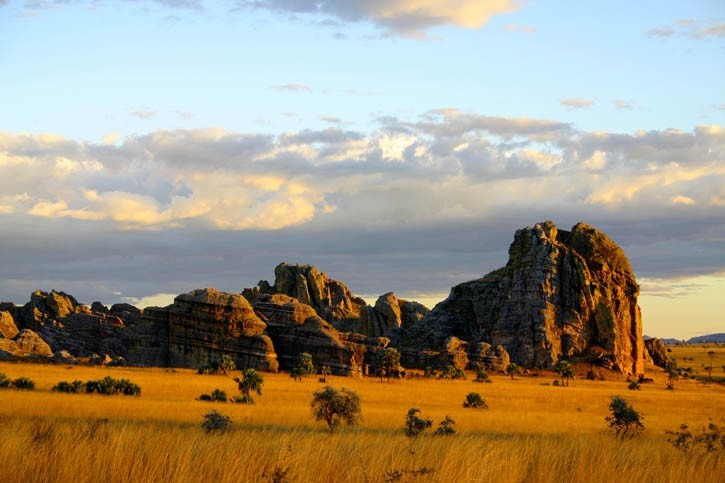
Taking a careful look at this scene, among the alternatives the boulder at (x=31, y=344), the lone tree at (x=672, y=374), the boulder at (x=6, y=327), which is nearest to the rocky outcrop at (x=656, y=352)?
the lone tree at (x=672, y=374)

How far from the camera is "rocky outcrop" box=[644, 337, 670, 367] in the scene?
478 feet

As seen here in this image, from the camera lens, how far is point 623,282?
13800 centimetres

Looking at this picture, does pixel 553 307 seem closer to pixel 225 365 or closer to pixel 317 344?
pixel 317 344

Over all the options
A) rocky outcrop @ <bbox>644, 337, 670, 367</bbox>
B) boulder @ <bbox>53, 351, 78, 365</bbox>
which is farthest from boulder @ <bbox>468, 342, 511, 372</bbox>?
boulder @ <bbox>53, 351, 78, 365</bbox>

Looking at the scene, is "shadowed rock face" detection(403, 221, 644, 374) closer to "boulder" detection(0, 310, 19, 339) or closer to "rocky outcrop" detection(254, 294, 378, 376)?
"rocky outcrop" detection(254, 294, 378, 376)

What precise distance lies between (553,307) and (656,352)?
34930mm

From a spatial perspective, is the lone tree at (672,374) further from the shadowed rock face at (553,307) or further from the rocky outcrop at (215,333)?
the rocky outcrop at (215,333)

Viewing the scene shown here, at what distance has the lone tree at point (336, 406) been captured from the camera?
103 ft

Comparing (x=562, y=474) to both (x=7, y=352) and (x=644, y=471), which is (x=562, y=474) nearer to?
(x=644, y=471)

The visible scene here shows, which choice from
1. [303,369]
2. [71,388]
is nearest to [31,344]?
[303,369]

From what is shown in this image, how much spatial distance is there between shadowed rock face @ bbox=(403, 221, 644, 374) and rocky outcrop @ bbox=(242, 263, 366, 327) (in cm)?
4766

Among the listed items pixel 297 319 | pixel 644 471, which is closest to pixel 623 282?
pixel 297 319

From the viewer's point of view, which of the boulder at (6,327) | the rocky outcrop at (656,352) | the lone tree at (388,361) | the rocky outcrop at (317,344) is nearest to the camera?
the lone tree at (388,361)

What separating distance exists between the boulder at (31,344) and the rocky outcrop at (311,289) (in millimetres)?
86623
